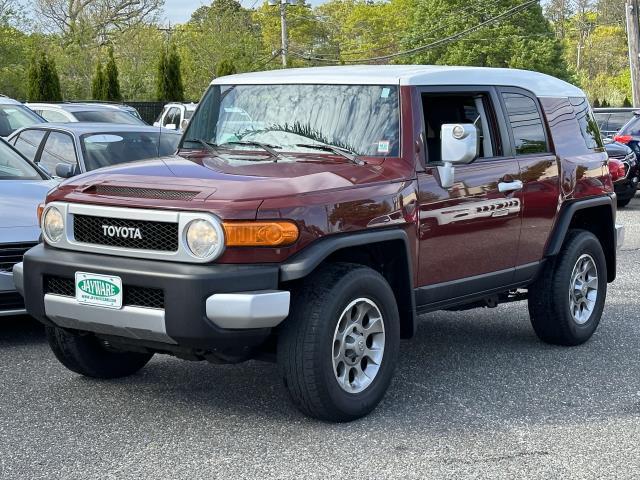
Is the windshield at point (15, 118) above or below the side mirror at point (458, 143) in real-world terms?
above

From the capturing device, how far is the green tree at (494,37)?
223 ft

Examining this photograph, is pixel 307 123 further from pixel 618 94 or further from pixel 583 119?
pixel 618 94

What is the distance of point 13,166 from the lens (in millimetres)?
8750

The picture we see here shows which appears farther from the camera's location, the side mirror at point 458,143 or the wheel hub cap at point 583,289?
the wheel hub cap at point 583,289

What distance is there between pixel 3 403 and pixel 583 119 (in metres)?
4.50

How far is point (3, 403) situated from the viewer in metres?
6.14

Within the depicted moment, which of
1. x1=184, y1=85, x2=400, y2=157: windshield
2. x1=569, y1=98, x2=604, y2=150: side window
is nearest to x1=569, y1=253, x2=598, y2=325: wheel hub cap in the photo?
x1=569, y1=98, x2=604, y2=150: side window

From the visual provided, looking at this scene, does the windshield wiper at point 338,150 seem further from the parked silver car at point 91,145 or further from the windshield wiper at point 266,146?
the parked silver car at point 91,145

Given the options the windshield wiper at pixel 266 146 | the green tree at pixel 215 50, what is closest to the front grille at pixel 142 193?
the windshield wiper at pixel 266 146

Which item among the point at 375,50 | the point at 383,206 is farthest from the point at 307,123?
the point at 375,50

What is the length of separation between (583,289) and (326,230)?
3003 mm

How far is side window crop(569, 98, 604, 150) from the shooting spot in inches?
316

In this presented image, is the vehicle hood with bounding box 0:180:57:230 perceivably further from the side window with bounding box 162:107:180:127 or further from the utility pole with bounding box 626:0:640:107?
the utility pole with bounding box 626:0:640:107

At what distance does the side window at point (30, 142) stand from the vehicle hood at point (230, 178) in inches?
205
